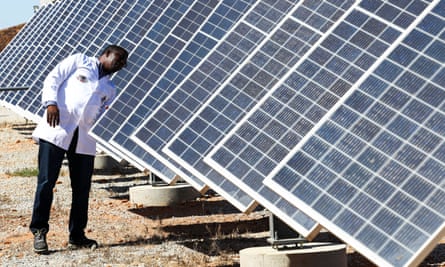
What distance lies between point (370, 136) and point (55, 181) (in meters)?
4.99

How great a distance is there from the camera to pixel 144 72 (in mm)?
14516

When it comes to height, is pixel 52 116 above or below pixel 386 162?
above

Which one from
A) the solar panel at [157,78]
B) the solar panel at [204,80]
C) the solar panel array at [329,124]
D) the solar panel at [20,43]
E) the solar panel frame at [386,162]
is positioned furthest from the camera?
the solar panel at [20,43]

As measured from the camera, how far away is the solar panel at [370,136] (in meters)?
7.18

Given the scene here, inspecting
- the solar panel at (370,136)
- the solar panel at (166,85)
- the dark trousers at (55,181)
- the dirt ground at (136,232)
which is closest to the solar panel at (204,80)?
the dark trousers at (55,181)

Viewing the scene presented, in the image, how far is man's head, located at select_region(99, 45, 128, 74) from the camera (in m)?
11.6

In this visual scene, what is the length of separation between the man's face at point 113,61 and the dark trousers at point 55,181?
84 cm

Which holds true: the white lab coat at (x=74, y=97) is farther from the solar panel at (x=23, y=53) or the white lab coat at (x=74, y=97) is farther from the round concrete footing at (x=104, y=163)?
the solar panel at (x=23, y=53)

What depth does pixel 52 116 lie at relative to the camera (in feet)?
37.6

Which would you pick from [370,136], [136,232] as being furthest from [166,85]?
[370,136]

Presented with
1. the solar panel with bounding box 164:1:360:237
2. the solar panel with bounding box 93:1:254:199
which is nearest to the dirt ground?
the solar panel with bounding box 93:1:254:199

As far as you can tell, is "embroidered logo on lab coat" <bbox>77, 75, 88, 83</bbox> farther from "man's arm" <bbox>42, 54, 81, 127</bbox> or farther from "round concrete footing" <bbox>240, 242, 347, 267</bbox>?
"round concrete footing" <bbox>240, 242, 347, 267</bbox>

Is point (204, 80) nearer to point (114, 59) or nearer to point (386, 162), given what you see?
point (114, 59)

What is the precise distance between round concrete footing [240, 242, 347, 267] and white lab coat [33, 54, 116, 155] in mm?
2645
